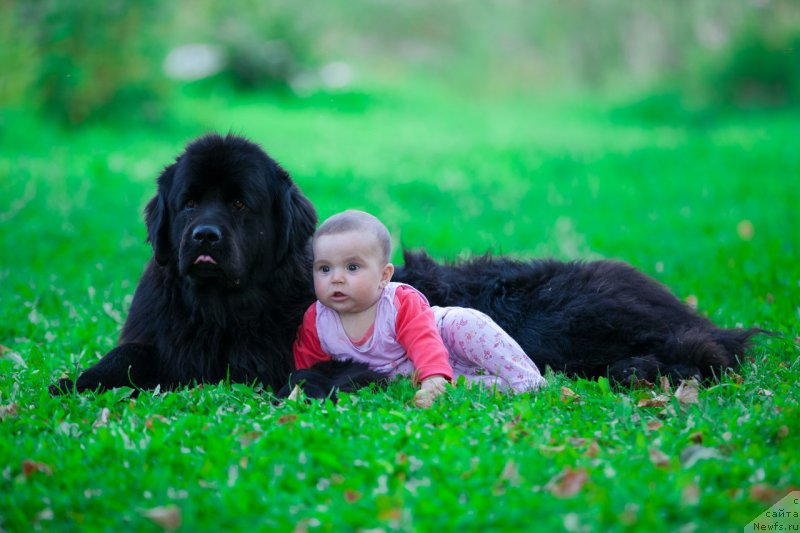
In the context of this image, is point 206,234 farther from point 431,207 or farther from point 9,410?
point 431,207

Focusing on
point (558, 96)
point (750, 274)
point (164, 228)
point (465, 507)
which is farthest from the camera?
point (558, 96)

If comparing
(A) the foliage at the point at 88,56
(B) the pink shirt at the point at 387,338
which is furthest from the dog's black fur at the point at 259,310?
(A) the foliage at the point at 88,56

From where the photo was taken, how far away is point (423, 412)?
3.89m

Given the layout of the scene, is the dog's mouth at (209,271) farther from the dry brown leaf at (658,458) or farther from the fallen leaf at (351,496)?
the dry brown leaf at (658,458)

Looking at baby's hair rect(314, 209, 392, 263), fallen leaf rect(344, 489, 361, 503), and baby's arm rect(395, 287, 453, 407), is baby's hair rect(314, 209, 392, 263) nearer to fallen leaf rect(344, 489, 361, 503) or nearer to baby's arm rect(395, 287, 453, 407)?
baby's arm rect(395, 287, 453, 407)

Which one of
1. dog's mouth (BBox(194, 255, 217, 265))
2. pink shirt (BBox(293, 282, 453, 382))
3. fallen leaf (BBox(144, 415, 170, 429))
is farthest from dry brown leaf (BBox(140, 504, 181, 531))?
pink shirt (BBox(293, 282, 453, 382))

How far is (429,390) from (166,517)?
161 cm

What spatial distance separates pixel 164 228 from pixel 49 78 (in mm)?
11378

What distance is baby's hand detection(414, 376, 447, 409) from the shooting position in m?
4.05

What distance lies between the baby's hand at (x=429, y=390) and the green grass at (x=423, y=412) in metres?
0.07

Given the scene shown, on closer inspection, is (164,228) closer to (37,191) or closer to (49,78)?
(37,191)

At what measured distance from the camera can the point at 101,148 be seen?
13.6 meters

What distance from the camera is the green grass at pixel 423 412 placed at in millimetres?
2975

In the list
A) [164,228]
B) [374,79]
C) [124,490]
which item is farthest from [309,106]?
[124,490]
